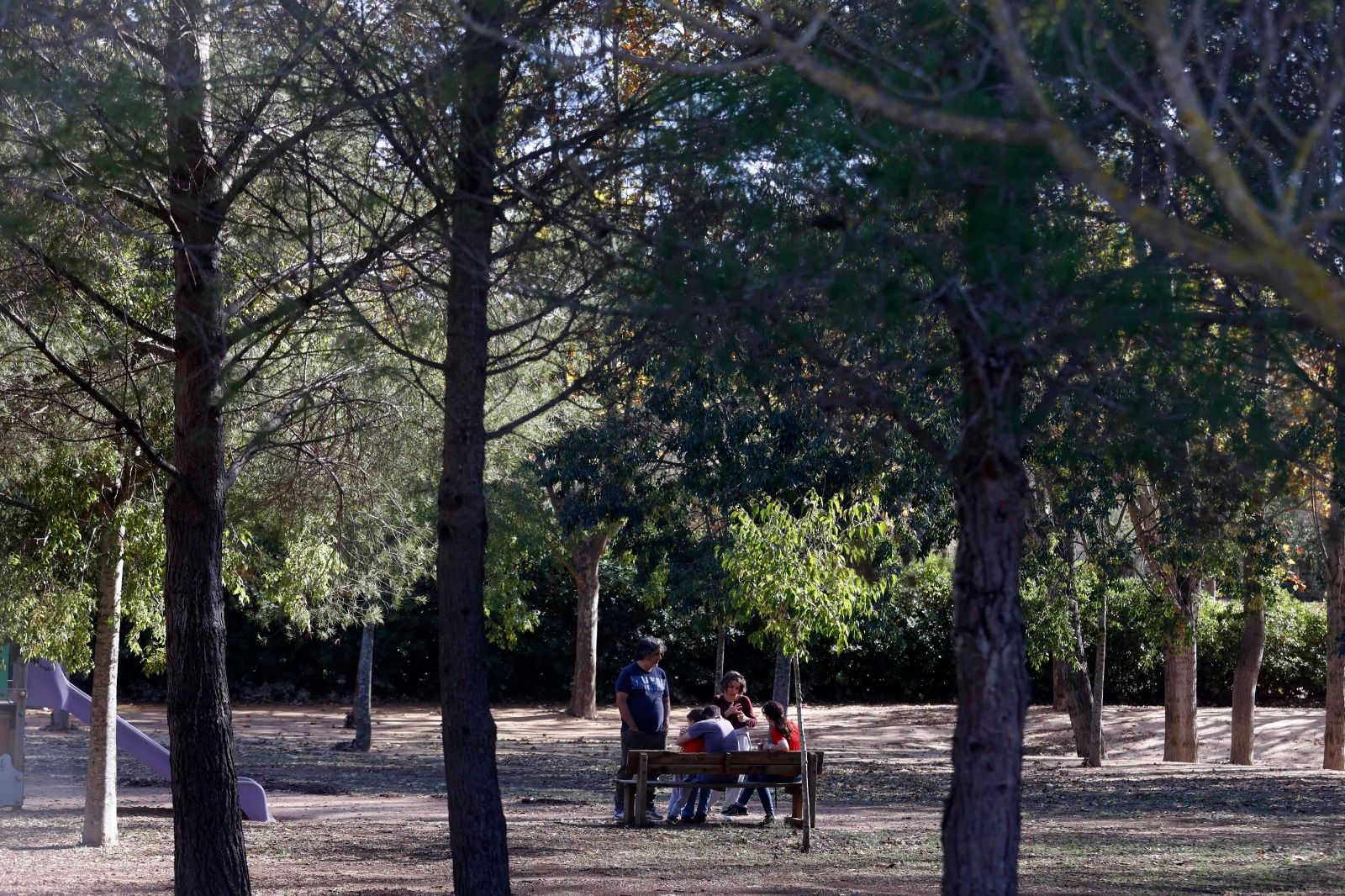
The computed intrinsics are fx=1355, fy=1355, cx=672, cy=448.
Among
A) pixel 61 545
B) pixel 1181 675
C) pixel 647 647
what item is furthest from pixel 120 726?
pixel 1181 675

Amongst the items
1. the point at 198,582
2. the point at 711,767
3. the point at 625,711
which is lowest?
the point at 711,767

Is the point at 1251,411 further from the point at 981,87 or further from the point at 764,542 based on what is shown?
the point at 764,542

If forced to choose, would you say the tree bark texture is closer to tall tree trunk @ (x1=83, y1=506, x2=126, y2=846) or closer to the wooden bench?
the wooden bench

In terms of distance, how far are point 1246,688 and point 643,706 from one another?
10959 millimetres

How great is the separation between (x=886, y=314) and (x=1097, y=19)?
4.31 feet

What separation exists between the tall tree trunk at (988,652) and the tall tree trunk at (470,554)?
227cm

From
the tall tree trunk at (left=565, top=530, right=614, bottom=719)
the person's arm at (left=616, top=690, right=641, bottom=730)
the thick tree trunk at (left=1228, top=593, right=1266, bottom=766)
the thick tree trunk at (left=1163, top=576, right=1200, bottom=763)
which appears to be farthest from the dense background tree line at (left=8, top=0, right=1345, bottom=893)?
the tall tree trunk at (left=565, top=530, right=614, bottom=719)

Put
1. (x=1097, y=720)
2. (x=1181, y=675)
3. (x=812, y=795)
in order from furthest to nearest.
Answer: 1. (x=1181, y=675)
2. (x=1097, y=720)
3. (x=812, y=795)

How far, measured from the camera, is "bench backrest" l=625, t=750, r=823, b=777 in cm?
1111

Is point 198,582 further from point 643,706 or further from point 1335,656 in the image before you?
point 1335,656

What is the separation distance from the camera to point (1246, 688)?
18953mm

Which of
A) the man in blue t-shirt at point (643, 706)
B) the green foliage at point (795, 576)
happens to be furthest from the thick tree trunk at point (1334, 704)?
the man in blue t-shirt at point (643, 706)

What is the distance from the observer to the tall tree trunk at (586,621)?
25.2m

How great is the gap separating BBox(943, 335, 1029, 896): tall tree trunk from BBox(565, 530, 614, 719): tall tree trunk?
19506 millimetres
